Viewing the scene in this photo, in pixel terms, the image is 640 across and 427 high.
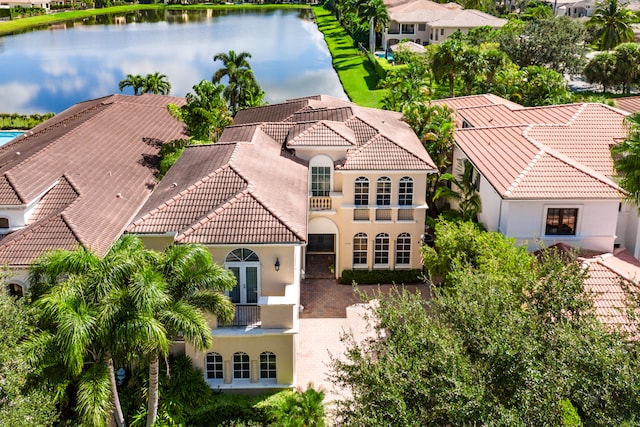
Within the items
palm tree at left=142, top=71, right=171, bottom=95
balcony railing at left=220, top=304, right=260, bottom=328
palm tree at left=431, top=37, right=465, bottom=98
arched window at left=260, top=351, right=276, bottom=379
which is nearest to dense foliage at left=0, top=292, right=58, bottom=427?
balcony railing at left=220, top=304, right=260, bottom=328

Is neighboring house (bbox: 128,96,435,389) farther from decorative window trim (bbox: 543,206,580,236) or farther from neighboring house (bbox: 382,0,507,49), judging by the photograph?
neighboring house (bbox: 382,0,507,49)

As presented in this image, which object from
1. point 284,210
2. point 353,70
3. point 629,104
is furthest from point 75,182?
point 353,70

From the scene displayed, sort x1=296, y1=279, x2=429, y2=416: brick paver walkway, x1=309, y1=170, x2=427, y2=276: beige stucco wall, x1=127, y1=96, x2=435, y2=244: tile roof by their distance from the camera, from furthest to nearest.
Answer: x1=309, y1=170, x2=427, y2=276: beige stucco wall → x1=296, y1=279, x2=429, y2=416: brick paver walkway → x1=127, y1=96, x2=435, y2=244: tile roof

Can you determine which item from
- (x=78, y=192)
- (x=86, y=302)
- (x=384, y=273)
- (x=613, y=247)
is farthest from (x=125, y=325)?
(x=613, y=247)

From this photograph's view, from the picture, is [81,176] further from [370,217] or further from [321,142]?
[370,217]

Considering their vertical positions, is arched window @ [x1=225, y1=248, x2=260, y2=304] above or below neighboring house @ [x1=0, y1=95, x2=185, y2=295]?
below

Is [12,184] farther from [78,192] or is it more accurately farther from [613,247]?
[613,247]

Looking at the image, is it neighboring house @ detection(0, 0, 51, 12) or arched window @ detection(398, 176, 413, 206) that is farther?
neighboring house @ detection(0, 0, 51, 12)
